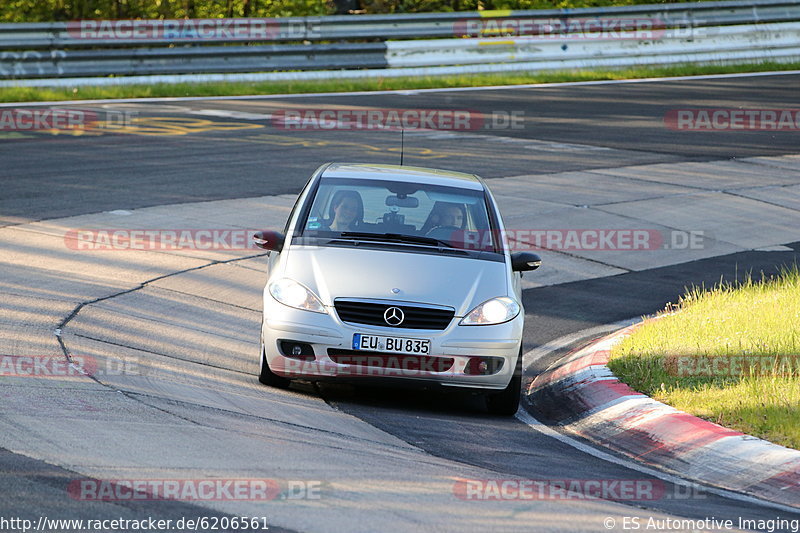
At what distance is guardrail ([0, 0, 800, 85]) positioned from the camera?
23.1 m

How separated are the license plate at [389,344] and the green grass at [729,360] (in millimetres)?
1691

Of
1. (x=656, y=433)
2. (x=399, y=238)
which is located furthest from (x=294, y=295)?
(x=656, y=433)

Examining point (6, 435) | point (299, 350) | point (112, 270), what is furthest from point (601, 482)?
point (112, 270)

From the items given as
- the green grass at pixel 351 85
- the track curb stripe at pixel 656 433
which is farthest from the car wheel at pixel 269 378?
the green grass at pixel 351 85

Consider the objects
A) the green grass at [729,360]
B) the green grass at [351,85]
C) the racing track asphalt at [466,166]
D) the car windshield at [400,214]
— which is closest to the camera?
the racing track asphalt at [466,166]

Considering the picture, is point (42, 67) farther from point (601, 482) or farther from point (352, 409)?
point (601, 482)

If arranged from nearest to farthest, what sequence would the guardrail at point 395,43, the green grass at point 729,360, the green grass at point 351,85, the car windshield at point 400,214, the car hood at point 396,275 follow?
the green grass at point 729,360
the car hood at point 396,275
the car windshield at point 400,214
the green grass at point 351,85
the guardrail at point 395,43

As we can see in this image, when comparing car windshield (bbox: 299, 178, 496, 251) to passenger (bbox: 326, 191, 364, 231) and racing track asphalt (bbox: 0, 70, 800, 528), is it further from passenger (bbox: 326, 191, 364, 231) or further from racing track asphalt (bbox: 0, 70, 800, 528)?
racing track asphalt (bbox: 0, 70, 800, 528)

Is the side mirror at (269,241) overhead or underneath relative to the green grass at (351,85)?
underneath

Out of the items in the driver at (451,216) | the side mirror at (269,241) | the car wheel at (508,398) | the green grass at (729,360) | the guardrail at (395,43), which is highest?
the guardrail at (395,43)

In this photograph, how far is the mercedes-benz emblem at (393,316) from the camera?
7676mm

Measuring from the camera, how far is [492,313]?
26.0 ft

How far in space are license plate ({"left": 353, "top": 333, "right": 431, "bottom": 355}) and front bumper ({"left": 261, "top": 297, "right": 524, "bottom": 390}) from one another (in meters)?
0.03

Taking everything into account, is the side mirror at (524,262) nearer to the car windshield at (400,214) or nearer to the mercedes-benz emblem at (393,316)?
the car windshield at (400,214)
